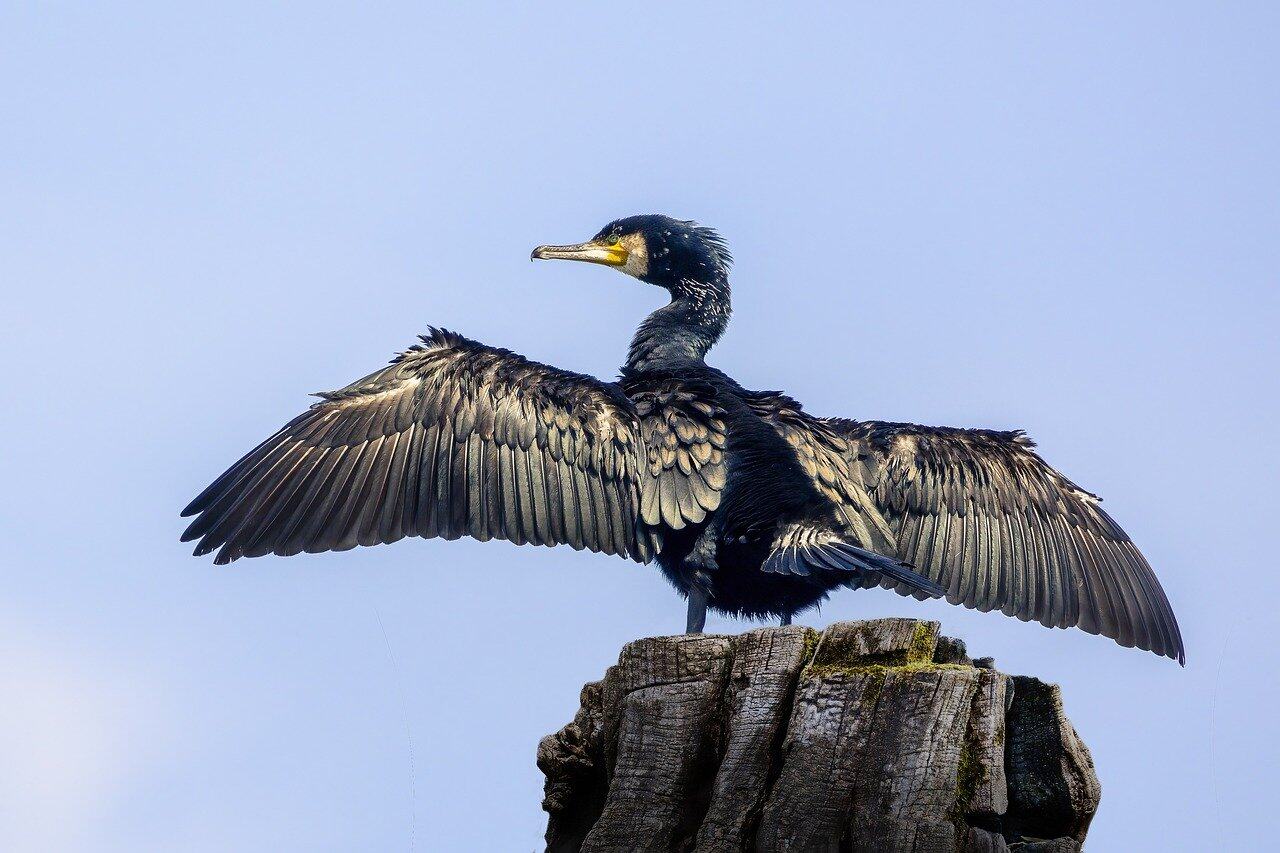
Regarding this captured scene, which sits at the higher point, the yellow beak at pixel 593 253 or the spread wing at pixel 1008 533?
the yellow beak at pixel 593 253

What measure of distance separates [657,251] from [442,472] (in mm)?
2704

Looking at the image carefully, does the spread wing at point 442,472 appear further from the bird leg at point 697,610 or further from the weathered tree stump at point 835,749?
the weathered tree stump at point 835,749

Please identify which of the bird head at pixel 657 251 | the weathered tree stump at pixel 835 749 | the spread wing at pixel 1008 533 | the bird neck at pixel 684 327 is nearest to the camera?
the weathered tree stump at pixel 835 749

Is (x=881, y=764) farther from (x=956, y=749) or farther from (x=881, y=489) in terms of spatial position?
(x=881, y=489)

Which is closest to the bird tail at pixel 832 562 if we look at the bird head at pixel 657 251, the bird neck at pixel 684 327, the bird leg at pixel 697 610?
the bird leg at pixel 697 610

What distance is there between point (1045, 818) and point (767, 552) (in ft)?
9.30

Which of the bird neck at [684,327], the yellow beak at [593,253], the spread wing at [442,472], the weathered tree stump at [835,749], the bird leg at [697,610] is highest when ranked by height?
the yellow beak at [593,253]

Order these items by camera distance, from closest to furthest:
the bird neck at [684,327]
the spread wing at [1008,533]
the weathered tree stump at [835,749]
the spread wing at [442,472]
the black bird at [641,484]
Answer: the weathered tree stump at [835,749]
the black bird at [641,484]
the spread wing at [442,472]
the spread wing at [1008,533]
the bird neck at [684,327]

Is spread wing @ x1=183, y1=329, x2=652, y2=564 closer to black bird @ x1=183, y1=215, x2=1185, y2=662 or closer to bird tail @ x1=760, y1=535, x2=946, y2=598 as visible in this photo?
black bird @ x1=183, y1=215, x2=1185, y2=662

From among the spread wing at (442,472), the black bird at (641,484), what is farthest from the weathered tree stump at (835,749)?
the spread wing at (442,472)

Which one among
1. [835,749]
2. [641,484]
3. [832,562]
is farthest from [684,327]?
[835,749]

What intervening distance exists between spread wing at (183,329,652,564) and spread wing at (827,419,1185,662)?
4.57 ft

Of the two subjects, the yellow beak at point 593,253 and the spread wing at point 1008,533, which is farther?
the yellow beak at point 593,253

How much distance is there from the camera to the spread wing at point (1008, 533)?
8.74 m
